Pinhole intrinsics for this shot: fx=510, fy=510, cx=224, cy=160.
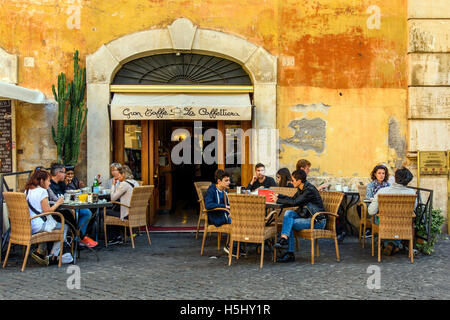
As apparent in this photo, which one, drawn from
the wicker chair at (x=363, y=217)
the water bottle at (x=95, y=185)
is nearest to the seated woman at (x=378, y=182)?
the wicker chair at (x=363, y=217)

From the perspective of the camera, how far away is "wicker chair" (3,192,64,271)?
6.38m

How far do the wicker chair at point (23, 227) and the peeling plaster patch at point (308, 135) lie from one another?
183 inches

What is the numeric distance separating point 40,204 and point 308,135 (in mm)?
5090

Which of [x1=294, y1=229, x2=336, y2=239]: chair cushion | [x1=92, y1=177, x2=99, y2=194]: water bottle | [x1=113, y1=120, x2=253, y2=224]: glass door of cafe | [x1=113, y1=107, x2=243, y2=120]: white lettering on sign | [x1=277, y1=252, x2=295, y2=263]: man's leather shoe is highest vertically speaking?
[x1=113, y1=107, x2=243, y2=120]: white lettering on sign

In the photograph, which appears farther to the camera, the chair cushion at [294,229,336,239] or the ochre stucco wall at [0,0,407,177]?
the ochre stucco wall at [0,0,407,177]

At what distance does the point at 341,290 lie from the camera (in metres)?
5.50

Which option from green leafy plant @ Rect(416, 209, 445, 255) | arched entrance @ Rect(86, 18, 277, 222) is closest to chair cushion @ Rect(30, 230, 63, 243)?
arched entrance @ Rect(86, 18, 277, 222)

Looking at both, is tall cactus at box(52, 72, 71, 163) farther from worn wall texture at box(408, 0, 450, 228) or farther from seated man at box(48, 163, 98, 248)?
worn wall texture at box(408, 0, 450, 228)

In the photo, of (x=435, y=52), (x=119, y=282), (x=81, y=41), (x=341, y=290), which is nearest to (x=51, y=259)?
(x=119, y=282)

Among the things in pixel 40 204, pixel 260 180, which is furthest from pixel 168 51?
pixel 40 204

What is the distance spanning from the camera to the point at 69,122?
8.91 metres

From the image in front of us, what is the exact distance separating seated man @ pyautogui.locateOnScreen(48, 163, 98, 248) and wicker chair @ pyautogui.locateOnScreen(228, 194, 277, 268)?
2.23 m

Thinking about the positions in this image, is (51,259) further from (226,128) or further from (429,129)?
(429,129)

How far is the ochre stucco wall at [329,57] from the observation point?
955 cm
